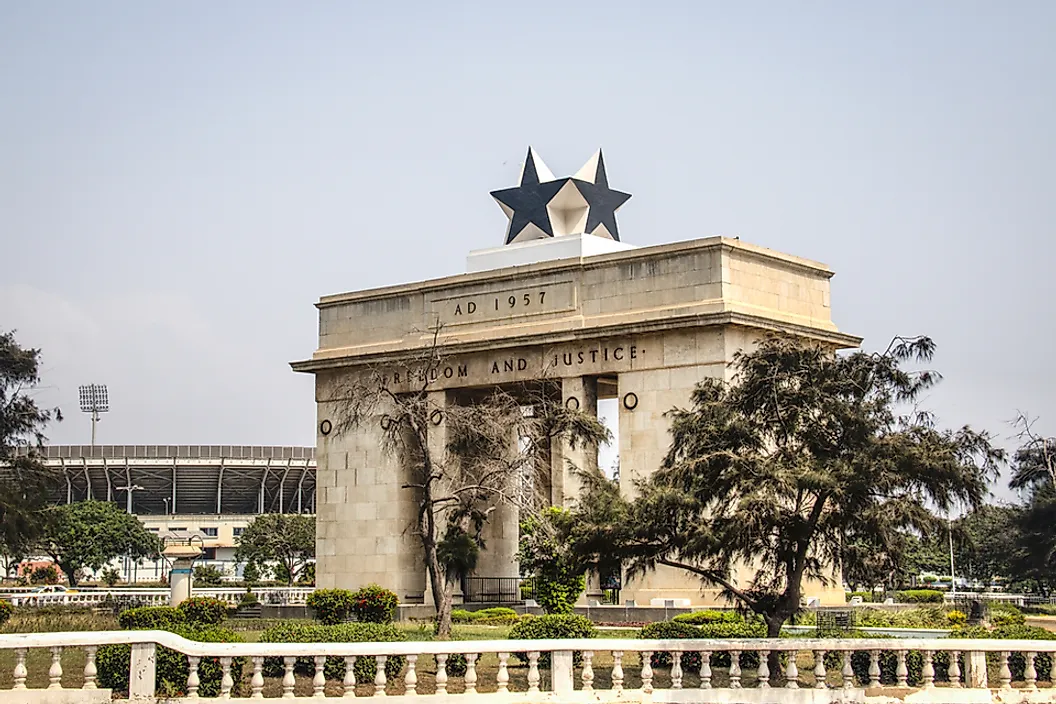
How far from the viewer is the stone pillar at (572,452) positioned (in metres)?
42.3

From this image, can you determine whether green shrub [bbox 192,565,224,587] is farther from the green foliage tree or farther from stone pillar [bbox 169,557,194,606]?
the green foliage tree

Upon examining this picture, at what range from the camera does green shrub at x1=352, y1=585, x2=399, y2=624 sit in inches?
1492

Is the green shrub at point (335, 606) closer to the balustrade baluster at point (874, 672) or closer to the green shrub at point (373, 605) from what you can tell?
the green shrub at point (373, 605)

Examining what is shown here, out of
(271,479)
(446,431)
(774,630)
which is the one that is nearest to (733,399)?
(774,630)

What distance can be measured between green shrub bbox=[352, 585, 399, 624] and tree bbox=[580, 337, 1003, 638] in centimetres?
1423

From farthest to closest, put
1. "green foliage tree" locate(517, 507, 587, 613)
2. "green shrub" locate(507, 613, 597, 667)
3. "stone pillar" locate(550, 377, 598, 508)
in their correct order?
"stone pillar" locate(550, 377, 598, 508)
"green foliage tree" locate(517, 507, 587, 613)
"green shrub" locate(507, 613, 597, 667)

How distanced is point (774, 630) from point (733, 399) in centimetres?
387

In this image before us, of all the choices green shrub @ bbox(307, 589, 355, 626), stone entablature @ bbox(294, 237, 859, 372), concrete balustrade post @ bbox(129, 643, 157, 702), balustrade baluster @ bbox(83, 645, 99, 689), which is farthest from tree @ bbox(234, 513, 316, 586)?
concrete balustrade post @ bbox(129, 643, 157, 702)

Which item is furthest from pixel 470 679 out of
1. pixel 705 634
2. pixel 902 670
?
pixel 705 634

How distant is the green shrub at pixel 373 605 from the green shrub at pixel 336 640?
441 inches

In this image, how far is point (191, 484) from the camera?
120m

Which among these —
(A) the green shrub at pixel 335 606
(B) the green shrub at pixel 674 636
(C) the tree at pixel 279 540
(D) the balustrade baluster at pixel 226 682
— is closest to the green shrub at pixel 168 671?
(D) the balustrade baluster at pixel 226 682

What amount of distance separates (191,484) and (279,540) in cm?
3181

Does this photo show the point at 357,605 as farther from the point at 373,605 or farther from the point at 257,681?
the point at 257,681
